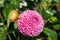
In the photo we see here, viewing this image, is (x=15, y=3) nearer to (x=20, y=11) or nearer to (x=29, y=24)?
(x=20, y=11)

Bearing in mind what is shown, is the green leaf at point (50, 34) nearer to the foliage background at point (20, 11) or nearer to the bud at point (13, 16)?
the foliage background at point (20, 11)

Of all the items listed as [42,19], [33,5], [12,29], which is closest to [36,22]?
[42,19]

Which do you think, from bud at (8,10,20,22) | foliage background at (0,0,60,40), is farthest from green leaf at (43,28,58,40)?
bud at (8,10,20,22)

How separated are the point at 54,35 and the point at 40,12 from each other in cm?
16

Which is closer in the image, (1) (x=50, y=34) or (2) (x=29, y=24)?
(2) (x=29, y=24)

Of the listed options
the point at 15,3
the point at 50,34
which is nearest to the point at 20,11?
the point at 15,3

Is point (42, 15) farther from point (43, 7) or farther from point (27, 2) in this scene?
point (27, 2)

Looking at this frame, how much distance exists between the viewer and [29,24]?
4.14 ft

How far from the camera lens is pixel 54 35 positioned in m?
1.38

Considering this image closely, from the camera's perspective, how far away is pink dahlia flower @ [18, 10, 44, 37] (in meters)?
1.26

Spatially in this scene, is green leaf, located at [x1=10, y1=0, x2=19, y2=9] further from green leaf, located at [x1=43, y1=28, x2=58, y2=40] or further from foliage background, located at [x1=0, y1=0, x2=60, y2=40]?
green leaf, located at [x1=43, y1=28, x2=58, y2=40]

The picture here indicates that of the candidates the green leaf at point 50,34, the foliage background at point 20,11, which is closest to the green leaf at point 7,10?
the foliage background at point 20,11

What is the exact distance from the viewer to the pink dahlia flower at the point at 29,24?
1263mm

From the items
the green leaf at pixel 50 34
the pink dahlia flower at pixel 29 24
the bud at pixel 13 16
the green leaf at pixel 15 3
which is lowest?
the green leaf at pixel 50 34
